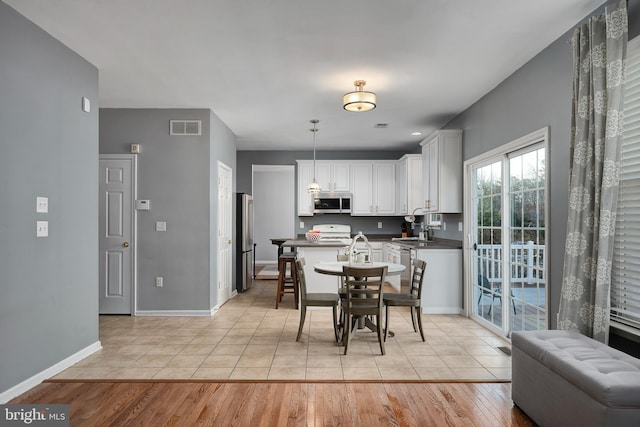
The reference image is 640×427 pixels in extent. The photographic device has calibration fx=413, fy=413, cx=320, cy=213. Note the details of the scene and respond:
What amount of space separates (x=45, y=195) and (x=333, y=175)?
219 inches

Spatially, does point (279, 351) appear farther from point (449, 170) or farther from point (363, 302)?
point (449, 170)

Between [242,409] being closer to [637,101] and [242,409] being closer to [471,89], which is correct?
[637,101]

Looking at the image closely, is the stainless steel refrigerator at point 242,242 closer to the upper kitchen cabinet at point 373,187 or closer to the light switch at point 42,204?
the upper kitchen cabinet at point 373,187

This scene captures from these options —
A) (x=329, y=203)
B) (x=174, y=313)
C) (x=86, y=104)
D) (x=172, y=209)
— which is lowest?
(x=174, y=313)

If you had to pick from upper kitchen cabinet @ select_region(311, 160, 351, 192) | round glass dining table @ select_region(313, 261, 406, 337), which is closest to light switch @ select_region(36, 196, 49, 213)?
round glass dining table @ select_region(313, 261, 406, 337)

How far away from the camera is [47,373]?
3.19 meters

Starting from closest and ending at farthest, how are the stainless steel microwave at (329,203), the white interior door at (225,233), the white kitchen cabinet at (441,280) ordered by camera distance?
the white kitchen cabinet at (441,280) < the white interior door at (225,233) < the stainless steel microwave at (329,203)

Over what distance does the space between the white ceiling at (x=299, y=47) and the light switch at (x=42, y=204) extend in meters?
1.32

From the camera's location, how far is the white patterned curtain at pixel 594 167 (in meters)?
2.52

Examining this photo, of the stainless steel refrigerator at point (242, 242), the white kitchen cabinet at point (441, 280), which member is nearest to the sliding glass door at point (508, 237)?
the white kitchen cabinet at point (441, 280)

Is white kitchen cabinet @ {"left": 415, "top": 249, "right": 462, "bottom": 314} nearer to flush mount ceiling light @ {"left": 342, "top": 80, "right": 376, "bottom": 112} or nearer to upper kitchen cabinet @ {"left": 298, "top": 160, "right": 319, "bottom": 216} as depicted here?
flush mount ceiling light @ {"left": 342, "top": 80, "right": 376, "bottom": 112}

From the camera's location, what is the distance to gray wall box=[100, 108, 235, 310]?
5.36m

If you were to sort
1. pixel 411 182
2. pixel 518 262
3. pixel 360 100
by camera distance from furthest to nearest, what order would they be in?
1. pixel 411 182
2. pixel 518 262
3. pixel 360 100

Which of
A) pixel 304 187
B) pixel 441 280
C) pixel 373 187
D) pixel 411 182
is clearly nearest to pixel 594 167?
pixel 441 280
